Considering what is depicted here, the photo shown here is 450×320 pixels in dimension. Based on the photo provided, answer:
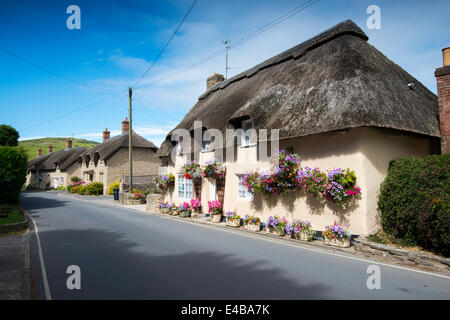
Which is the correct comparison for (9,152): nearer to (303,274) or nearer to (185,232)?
(185,232)

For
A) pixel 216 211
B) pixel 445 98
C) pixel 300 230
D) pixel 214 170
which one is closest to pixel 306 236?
pixel 300 230

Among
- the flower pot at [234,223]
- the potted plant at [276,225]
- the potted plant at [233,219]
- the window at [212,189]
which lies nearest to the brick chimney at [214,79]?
the window at [212,189]

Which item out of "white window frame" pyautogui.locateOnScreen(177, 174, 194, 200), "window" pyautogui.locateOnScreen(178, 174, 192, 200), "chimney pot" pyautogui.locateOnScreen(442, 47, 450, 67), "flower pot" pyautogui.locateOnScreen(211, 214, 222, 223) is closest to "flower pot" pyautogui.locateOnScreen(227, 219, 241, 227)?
"flower pot" pyautogui.locateOnScreen(211, 214, 222, 223)

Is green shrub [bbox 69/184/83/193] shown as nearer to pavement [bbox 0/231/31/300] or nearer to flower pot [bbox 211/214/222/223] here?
pavement [bbox 0/231/31/300]

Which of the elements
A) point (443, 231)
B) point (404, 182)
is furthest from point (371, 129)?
Result: point (443, 231)

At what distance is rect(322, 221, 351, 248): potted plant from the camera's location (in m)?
7.88

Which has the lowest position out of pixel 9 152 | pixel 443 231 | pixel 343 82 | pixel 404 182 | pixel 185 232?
pixel 185 232

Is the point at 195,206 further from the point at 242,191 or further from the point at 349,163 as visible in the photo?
the point at 349,163

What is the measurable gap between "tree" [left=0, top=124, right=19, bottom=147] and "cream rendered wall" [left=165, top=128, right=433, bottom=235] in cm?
4010

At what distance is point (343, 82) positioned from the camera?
8906mm

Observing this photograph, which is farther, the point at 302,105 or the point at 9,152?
the point at 9,152

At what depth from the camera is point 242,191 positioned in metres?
12.2

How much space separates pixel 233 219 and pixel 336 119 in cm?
581
